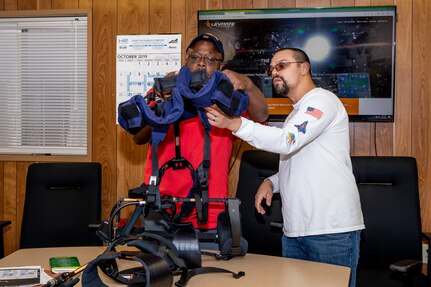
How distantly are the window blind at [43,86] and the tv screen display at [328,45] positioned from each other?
0.87 m

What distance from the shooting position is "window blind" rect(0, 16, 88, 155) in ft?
11.6

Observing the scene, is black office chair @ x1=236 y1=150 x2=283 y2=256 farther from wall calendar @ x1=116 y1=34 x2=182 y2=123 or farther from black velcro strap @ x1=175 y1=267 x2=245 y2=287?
black velcro strap @ x1=175 y1=267 x2=245 y2=287

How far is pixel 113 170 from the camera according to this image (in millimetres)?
3494

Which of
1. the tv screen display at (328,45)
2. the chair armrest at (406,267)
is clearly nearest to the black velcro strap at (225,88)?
the chair armrest at (406,267)

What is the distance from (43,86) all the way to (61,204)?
89 centimetres

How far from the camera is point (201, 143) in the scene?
2.44 meters

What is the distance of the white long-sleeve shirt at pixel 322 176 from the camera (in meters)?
2.20

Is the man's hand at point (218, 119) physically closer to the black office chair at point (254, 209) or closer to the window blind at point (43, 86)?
the black office chair at point (254, 209)

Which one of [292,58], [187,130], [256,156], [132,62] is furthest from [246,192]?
[132,62]

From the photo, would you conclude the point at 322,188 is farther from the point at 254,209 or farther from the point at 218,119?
the point at 254,209

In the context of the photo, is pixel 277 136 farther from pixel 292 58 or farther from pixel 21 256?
pixel 21 256

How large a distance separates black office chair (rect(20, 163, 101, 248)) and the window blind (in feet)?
1.49

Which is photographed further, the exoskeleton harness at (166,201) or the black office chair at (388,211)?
the black office chair at (388,211)

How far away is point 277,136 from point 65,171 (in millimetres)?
1491
